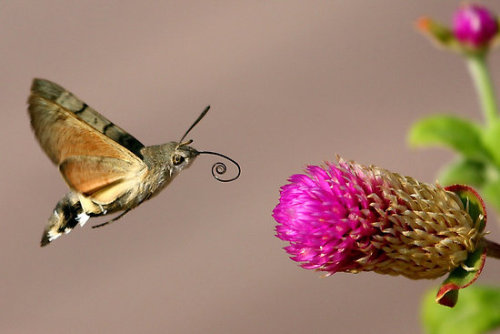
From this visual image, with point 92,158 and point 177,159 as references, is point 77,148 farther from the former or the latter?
point 177,159

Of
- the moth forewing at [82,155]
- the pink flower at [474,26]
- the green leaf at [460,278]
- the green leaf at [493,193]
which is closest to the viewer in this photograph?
the green leaf at [460,278]

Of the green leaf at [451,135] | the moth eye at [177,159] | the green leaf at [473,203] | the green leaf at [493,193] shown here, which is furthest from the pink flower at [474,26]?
the moth eye at [177,159]

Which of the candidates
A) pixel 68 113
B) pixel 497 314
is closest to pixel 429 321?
pixel 497 314

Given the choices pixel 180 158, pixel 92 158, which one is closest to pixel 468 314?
pixel 180 158

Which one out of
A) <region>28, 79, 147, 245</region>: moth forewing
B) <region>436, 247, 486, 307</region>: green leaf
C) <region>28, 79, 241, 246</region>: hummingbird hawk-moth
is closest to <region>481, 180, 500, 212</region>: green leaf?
<region>436, 247, 486, 307</region>: green leaf

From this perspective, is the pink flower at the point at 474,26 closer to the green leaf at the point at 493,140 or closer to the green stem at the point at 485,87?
the green stem at the point at 485,87

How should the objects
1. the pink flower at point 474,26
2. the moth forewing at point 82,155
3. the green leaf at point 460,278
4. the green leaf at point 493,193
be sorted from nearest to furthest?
1. the green leaf at point 460,278
2. the moth forewing at point 82,155
3. the green leaf at point 493,193
4. the pink flower at point 474,26
